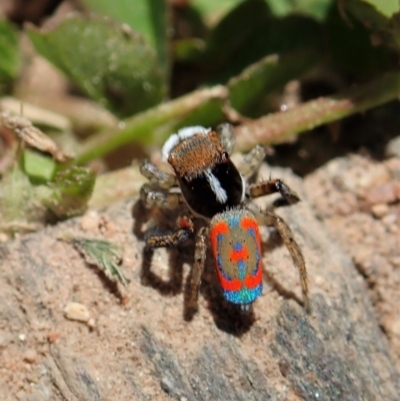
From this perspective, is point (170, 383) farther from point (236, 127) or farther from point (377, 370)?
point (236, 127)

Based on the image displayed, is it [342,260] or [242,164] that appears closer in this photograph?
[342,260]

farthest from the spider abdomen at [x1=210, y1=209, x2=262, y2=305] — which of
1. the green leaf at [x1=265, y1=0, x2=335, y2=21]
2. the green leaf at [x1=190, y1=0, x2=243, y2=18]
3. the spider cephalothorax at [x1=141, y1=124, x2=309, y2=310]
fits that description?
the green leaf at [x1=190, y1=0, x2=243, y2=18]

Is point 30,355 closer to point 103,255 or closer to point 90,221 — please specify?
point 103,255

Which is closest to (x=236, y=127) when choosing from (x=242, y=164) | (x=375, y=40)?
(x=242, y=164)

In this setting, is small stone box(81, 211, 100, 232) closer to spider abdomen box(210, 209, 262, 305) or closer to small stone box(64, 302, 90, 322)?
small stone box(64, 302, 90, 322)

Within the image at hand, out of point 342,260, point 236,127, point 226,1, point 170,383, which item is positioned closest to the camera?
point 170,383

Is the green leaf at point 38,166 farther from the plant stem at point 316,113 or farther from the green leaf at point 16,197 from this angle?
the plant stem at point 316,113

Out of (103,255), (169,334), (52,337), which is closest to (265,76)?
(103,255)
